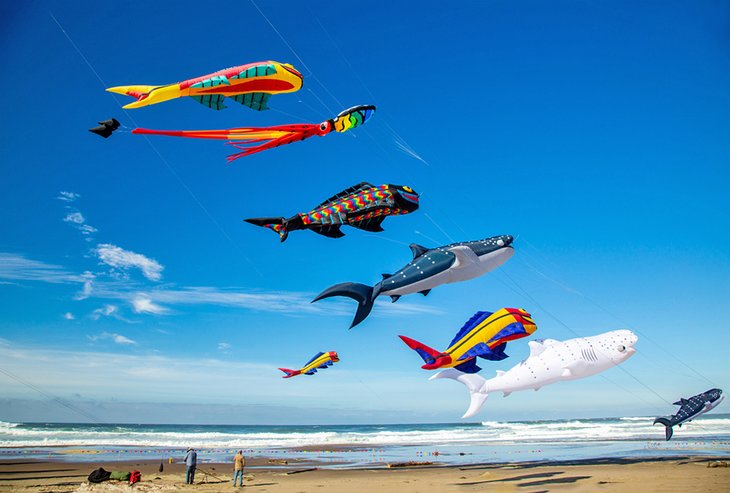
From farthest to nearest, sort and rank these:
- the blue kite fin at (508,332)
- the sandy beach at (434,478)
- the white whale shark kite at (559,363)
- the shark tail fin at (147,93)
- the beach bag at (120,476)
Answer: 1. the beach bag at (120,476)
2. the sandy beach at (434,478)
3. the blue kite fin at (508,332)
4. the white whale shark kite at (559,363)
5. the shark tail fin at (147,93)

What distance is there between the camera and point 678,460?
21.4m

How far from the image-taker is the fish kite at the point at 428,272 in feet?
40.7

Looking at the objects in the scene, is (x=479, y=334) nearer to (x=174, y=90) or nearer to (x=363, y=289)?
(x=363, y=289)

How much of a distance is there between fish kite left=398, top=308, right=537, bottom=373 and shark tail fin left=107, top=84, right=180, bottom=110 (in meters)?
8.74

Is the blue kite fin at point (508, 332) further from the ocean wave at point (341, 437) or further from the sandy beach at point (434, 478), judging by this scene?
the ocean wave at point (341, 437)

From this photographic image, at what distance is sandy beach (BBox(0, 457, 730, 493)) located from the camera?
596 inches

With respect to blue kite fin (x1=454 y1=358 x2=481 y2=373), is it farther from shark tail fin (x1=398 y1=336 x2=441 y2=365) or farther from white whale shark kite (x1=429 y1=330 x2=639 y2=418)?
shark tail fin (x1=398 y1=336 x2=441 y2=365)

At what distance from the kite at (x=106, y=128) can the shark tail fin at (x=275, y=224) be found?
3235 mm

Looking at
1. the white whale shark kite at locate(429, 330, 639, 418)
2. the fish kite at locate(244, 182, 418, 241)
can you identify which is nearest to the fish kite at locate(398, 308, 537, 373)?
the white whale shark kite at locate(429, 330, 639, 418)

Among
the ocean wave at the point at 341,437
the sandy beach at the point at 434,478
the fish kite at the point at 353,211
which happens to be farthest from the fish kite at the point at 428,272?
the ocean wave at the point at 341,437

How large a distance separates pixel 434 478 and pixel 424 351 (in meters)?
6.24

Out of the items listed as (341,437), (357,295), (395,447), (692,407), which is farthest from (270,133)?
(341,437)

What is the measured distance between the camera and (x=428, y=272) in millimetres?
12594

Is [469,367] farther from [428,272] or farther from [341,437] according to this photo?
[341,437]
